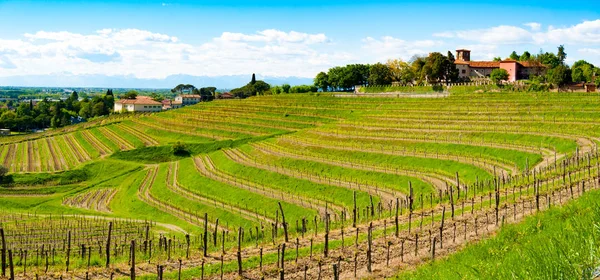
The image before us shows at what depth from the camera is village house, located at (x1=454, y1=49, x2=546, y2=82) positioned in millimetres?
101688

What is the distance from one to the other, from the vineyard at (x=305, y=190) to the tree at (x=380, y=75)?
2708cm

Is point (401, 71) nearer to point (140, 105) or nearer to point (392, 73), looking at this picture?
point (392, 73)

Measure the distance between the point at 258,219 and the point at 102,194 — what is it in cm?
2891

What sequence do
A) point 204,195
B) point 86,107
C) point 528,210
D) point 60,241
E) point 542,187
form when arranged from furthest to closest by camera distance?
point 86,107 → point 204,195 → point 60,241 → point 542,187 → point 528,210

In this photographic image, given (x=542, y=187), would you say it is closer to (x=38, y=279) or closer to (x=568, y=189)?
(x=568, y=189)

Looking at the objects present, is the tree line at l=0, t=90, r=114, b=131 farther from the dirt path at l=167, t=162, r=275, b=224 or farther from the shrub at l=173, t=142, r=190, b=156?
the dirt path at l=167, t=162, r=275, b=224

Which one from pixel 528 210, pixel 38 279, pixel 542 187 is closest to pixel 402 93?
pixel 542 187

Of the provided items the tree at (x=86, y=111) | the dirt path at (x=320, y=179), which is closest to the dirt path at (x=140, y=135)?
the dirt path at (x=320, y=179)

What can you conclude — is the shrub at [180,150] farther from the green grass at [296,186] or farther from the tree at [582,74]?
the tree at [582,74]

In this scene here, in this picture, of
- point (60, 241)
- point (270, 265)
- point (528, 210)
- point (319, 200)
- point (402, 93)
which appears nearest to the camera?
point (270, 265)

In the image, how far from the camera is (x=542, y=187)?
2622cm

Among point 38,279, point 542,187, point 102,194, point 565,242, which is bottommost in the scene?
point 102,194

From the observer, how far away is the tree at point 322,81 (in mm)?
136000

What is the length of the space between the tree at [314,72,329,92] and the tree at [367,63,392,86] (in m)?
17.7
